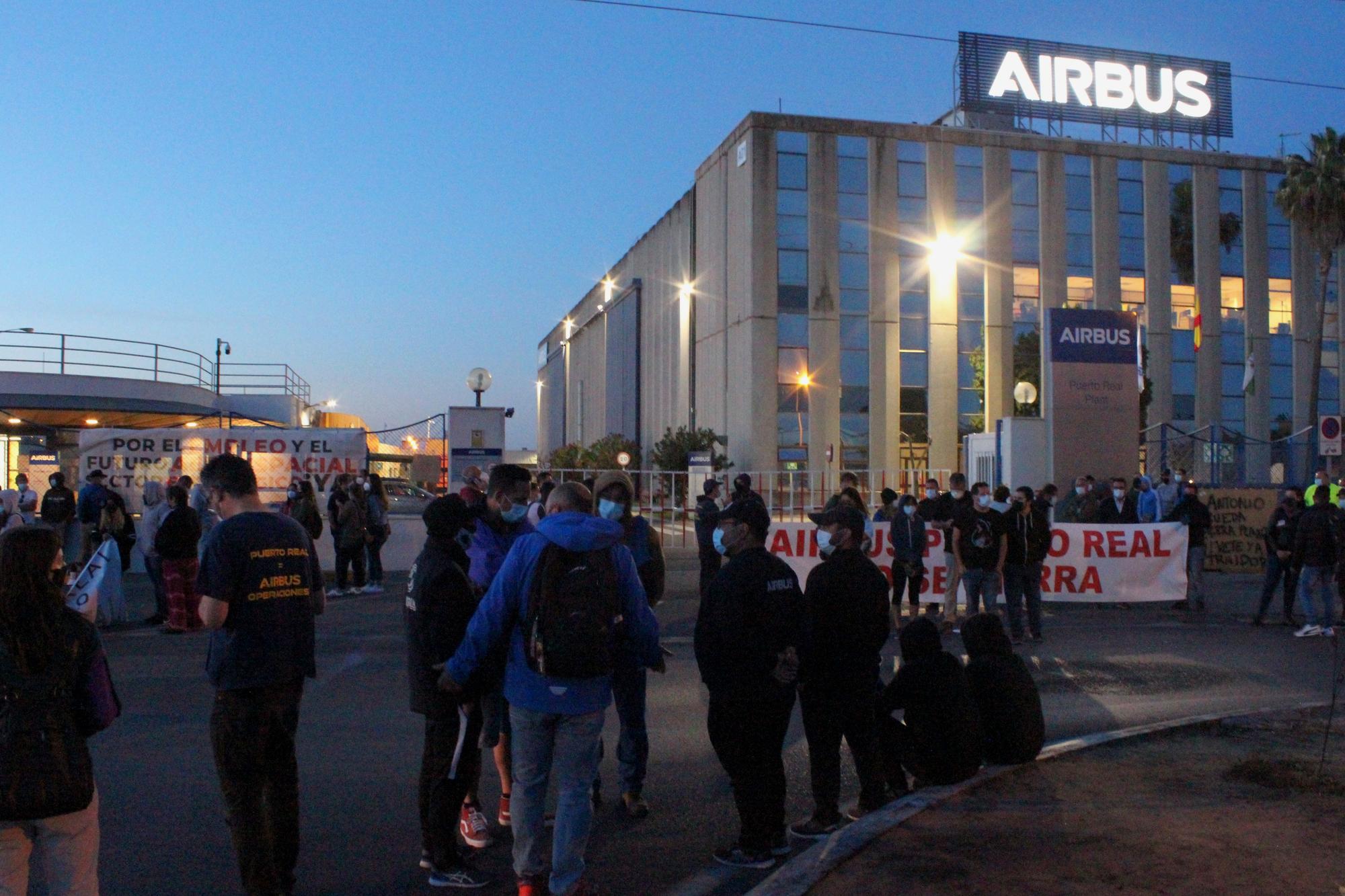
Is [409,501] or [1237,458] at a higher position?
[1237,458]

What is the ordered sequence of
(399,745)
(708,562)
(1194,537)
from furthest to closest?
1. (1194,537)
2. (708,562)
3. (399,745)

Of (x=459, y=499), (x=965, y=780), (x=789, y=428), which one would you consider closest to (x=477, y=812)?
(x=459, y=499)

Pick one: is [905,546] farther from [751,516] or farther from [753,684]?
[753,684]

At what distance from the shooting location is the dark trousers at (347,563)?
1686cm

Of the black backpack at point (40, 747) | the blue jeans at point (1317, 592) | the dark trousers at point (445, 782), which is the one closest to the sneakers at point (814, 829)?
the dark trousers at point (445, 782)

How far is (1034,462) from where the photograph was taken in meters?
21.4

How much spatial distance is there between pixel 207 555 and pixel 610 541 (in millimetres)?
1689

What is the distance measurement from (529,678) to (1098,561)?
1353 centimetres

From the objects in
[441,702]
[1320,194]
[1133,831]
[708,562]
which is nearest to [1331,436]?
[708,562]

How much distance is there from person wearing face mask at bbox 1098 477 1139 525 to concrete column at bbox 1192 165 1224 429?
1209 inches

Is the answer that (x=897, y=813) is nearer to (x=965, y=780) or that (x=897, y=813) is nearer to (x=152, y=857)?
(x=965, y=780)

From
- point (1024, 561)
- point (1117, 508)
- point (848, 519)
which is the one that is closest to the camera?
point (848, 519)

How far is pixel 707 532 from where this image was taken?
42.0ft

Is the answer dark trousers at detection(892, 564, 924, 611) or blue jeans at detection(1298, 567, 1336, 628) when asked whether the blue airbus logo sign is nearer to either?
dark trousers at detection(892, 564, 924, 611)
